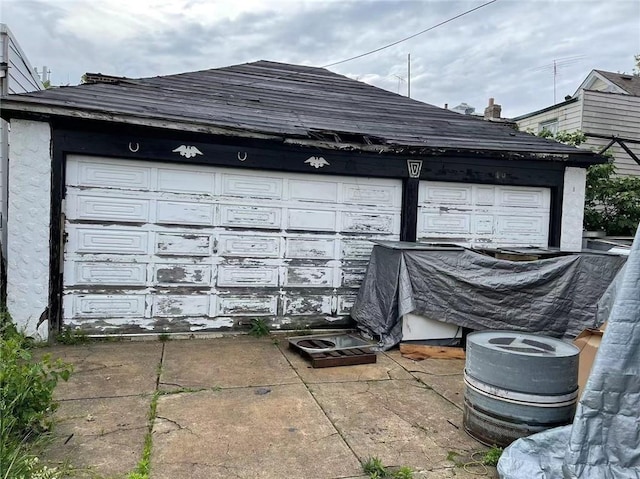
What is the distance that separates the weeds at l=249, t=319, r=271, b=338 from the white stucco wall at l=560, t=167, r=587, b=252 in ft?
15.7

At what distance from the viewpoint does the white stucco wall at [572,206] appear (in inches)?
272

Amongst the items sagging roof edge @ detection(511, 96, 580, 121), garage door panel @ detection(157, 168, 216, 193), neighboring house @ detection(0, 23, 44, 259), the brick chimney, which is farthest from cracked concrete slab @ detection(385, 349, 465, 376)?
sagging roof edge @ detection(511, 96, 580, 121)

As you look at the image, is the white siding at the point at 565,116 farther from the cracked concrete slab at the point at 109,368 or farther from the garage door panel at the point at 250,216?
the cracked concrete slab at the point at 109,368

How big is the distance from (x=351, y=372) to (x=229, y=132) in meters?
3.24

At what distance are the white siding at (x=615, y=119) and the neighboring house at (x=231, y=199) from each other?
697cm

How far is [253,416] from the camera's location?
11.0 ft

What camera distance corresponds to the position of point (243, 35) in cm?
1041

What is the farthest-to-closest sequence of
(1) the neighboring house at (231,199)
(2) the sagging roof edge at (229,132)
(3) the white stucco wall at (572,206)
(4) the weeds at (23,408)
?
(3) the white stucco wall at (572,206)
(1) the neighboring house at (231,199)
(2) the sagging roof edge at (229,132)
(4) the weeds at (23,408)

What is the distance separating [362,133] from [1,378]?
4.90 m

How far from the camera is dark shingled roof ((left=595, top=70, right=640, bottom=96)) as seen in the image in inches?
549

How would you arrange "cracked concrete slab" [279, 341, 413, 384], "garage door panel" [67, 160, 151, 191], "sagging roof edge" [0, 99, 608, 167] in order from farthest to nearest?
"garage door panel" [67, 160, 151, 191] → "sagging roof edge" [0, 99, 608, 167] → "cracked concrete slab" [279, 341, 413, 384]

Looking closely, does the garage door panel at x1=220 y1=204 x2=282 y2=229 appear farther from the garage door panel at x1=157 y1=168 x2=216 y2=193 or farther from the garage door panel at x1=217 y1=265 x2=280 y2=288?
the garage door panel at x1=217 y1=265 x2=280 y2=288

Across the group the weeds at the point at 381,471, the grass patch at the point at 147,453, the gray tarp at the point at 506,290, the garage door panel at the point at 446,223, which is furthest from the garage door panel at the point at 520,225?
the grass patch at the point at 147,453

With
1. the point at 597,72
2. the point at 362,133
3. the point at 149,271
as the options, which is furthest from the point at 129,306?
the point at 597,72
